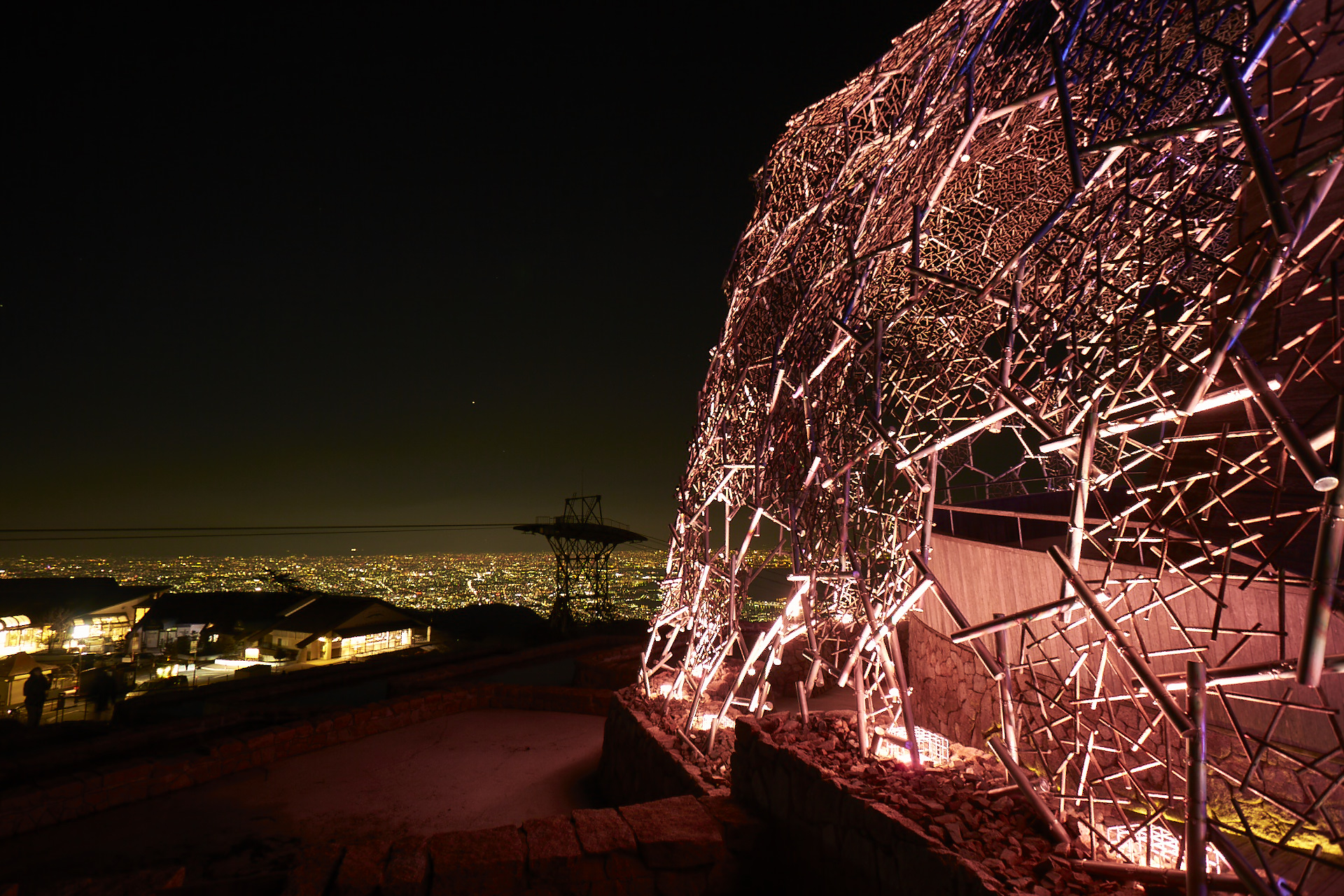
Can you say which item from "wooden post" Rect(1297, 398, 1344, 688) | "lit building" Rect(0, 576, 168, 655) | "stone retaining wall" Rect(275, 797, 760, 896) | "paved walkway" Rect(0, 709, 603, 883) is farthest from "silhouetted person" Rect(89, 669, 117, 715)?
"wooden post" Rect(1297, 398, 1344, 688)

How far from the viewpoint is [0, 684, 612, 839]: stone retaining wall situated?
6.61 meters

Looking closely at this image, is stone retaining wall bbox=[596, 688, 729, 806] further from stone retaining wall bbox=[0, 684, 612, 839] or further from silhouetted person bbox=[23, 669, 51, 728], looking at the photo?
silhouetted person bbox=[23, 669, 51, 728]

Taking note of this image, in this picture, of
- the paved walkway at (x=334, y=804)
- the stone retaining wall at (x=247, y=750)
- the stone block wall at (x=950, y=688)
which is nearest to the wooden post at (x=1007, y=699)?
the stone block wall at (x=950, y=688)

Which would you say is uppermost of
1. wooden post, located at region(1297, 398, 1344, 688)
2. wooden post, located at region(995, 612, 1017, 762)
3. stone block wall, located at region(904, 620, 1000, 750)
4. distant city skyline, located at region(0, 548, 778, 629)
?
wooden post, located at region(1297, 398, 1344, 688)

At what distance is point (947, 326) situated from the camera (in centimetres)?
743

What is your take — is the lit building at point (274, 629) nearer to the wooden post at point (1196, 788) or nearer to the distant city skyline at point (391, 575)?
the distant city skyline at point (391, 575)

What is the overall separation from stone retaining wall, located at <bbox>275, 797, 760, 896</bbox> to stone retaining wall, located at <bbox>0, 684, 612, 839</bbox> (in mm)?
4791

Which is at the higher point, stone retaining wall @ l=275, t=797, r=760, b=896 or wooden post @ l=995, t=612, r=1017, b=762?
wooden post @ l=995, t=612, r=1017, b=762

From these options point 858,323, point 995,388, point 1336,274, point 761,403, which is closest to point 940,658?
point 761,403

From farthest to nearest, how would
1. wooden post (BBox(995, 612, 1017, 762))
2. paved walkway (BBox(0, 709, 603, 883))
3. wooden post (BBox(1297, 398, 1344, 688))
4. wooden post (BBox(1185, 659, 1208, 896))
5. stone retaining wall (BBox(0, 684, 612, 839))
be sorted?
stone retaining wall (BBox(0, 684, 612, 839))
paved walkway (BBox(0, 709, 603, 883))
wooden post (BBox(995, 612, 1017, 762))
wooden post (BBox(1185, 659, 1208, 896))
wooden post (BBox(1297, 398, 1344, 688))

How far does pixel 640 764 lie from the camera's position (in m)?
6.45

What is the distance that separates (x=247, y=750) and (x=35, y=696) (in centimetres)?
637

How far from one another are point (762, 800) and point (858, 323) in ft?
11.5

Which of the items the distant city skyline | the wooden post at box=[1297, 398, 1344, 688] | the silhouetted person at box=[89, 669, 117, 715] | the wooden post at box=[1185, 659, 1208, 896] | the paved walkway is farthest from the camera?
the distant city skyline
